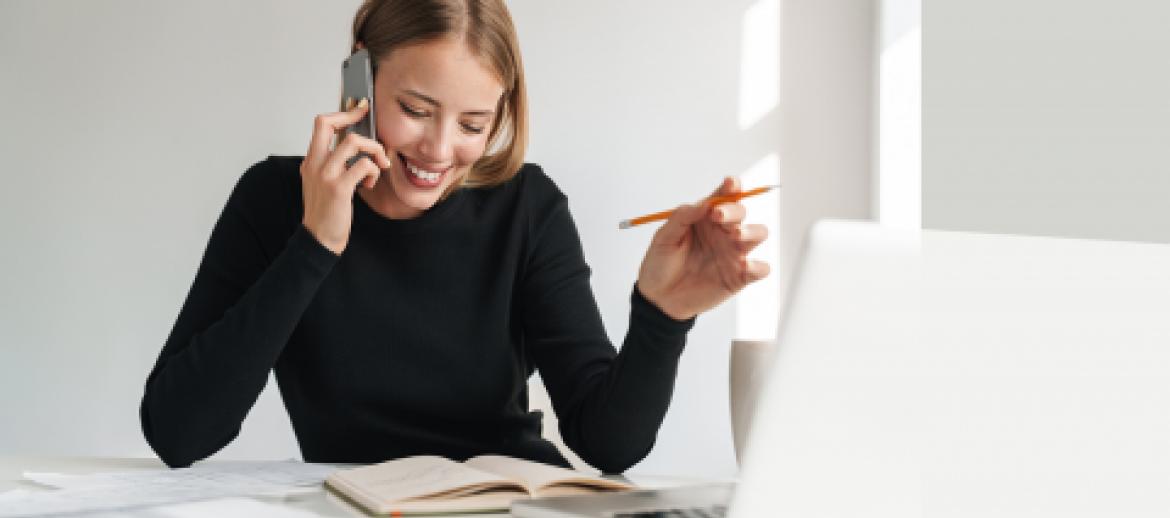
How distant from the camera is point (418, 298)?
135 centimetres

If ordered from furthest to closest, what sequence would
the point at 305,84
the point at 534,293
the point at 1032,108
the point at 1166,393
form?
the point at 305,84 → the point at 1032,108 → the point at 534,293 → the point at 1166,393

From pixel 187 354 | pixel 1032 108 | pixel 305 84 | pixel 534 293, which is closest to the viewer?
pixel 187 354

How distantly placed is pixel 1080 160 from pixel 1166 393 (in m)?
1.26

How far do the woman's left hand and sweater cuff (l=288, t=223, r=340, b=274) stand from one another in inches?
13.7

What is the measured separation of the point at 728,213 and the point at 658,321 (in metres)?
0.19

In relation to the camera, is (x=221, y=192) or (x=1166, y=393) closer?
(x=1166, y=393)

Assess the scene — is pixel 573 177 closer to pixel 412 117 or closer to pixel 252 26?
pixel 252 26

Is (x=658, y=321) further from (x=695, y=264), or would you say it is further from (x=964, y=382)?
(x=964, y=382)

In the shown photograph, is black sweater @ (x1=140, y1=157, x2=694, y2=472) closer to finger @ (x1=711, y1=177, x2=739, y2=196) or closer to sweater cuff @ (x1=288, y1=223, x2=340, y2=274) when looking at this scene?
sweater cuff @ (x1=288, y1=223, x2=340, y2=274)

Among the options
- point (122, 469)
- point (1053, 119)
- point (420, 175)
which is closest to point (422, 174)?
point (420, 175)

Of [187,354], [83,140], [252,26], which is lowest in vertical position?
[187,354]

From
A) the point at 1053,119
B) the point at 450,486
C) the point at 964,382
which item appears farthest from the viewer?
the point at 1053,119

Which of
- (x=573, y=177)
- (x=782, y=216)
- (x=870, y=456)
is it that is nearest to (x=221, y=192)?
(x=573, y=177)

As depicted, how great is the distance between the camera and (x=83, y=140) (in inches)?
103
